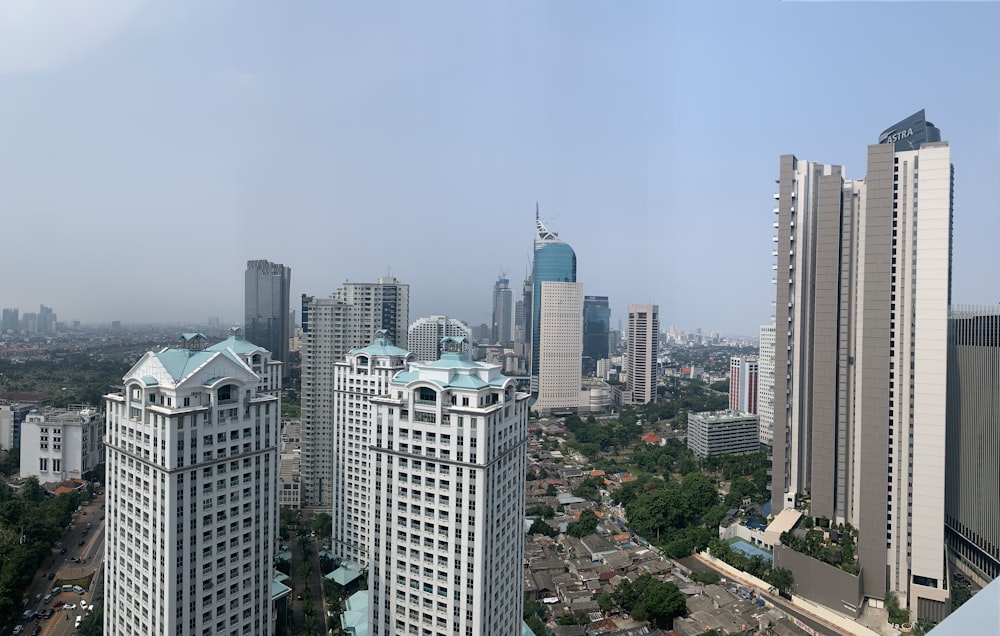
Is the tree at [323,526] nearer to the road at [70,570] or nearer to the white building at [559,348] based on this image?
the road at [70,570]

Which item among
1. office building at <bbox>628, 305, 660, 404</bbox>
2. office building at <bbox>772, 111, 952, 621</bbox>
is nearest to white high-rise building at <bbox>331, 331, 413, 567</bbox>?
office building at <bbox>772, 111, 952, 621</bbox>

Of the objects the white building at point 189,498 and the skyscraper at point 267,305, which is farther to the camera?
the skyscraper at point 267,305

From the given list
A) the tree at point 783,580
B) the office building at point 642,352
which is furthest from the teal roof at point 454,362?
the office building at point 642,352

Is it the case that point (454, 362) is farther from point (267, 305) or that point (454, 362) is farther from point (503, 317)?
point (503, 317)

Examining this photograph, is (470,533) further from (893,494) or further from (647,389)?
(647,389)

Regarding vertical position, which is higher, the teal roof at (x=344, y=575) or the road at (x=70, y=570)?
the road at (x=70, y=570)

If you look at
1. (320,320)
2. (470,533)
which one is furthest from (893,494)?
(320,320)

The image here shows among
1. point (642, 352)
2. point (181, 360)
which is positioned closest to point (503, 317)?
point (642, 352)
